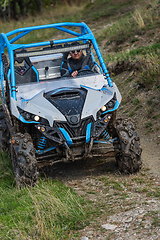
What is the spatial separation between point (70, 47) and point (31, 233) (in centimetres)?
369

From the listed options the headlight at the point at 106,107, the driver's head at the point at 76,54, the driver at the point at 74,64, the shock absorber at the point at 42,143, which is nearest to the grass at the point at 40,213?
the shock absorber at the point at 42,143

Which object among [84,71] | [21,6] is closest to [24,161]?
[84,71]

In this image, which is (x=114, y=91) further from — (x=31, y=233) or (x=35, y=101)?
(x=31, y=233)

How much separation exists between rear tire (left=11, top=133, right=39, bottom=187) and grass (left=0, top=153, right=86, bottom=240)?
13 centimetres

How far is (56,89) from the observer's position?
18.4 feet

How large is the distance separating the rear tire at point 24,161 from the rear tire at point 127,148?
1.29 metres

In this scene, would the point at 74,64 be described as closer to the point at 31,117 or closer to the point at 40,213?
the point at 31,117

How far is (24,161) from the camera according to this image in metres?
4.91

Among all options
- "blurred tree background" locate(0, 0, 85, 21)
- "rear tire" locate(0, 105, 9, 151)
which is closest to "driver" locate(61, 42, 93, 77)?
"rear tire" locate(0, 105, 9, 151)

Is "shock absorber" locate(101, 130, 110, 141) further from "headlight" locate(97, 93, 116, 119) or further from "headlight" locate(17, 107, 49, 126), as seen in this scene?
"headlight" locate(17, 107, 49, 126)

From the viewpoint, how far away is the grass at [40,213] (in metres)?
3.72

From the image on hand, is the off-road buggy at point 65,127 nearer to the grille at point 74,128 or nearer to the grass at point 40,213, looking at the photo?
the grille at point 74,128

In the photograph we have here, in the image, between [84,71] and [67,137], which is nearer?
[67,137]

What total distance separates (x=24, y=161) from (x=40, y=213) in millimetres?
1025
